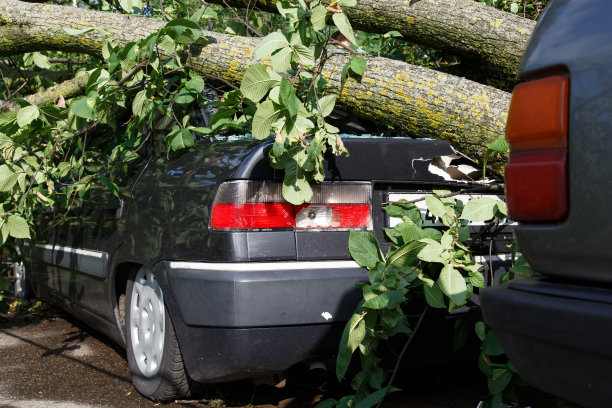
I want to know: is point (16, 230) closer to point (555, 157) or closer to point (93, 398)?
point (93, 398)

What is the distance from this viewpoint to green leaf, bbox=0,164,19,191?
3.68m

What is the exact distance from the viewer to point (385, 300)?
2379mm

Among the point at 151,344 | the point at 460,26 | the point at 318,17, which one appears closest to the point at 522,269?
the point at 318,17

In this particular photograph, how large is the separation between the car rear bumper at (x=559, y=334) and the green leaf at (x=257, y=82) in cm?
134

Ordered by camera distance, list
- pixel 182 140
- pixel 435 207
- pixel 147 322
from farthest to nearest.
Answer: pixel 147 322 → pixel 182 140 → pixel 435 207

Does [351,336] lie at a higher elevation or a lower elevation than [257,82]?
lower

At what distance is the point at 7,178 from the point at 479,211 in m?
2.47

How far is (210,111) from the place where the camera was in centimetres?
344

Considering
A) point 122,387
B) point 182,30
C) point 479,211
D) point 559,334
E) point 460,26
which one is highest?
point 460,26

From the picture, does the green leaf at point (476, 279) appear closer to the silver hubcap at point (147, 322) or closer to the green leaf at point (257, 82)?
the green leaf at point (257, 82)

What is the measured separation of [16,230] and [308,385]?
183 cm

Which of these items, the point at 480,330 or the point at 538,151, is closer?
the point at 538,151

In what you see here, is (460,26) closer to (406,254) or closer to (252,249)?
(406,254)

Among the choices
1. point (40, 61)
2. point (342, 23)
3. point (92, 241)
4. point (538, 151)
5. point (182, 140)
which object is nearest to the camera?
point (538, 151)
